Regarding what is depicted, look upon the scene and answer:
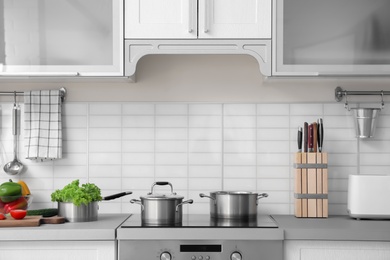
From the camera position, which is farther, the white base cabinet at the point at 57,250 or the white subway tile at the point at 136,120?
the white subway tile at the point at 136,120

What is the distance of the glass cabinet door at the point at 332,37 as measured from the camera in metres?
2.78

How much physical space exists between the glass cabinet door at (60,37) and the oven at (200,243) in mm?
780

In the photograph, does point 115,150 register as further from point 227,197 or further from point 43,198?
point 227,197

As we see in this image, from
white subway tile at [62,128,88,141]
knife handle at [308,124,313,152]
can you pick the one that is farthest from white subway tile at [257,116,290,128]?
white subway tile at [62,128,88,141]

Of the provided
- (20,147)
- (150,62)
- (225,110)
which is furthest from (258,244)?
(20,147)

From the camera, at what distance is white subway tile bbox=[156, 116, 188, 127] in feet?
10.3

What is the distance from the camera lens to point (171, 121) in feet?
10.3

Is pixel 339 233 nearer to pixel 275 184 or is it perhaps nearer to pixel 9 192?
pixel 275 184

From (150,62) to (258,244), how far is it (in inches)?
45.4

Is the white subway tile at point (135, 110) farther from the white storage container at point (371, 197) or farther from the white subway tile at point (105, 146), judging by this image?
the white storage container at point (371, 197)

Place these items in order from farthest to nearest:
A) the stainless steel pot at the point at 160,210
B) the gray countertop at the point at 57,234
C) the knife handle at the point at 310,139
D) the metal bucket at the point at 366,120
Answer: the metal bucket at the point at 366,120, the knife handle at the point at 310,139, the stainless steel pot at the point at 160,210, the gray countertop at the point at 57,234

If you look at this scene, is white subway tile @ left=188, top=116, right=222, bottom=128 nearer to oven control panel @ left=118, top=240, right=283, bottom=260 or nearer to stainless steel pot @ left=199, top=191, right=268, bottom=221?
stainless steel pot @ left=199, top=191, right=268, bottom=221

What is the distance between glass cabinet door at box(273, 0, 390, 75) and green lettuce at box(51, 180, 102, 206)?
0.99 meters

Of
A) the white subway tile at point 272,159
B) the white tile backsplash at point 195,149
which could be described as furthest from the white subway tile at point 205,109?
the white subway tile at point 272,159
